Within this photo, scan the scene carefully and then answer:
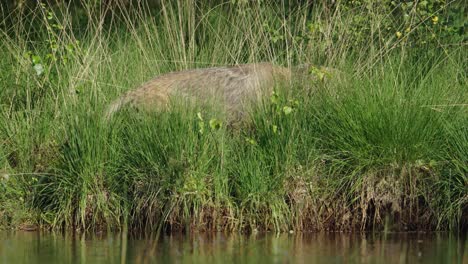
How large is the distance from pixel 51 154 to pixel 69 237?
3.51ft

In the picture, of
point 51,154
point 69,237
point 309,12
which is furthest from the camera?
point 309,12

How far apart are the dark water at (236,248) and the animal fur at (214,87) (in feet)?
4.96

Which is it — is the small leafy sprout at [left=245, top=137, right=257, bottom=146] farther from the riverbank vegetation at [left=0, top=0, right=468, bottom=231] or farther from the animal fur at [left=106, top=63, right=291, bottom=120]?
the animal fur at [left=106, top=63, right=291, bottom=120]

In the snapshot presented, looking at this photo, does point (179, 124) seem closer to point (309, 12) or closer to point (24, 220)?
point (24, 220)

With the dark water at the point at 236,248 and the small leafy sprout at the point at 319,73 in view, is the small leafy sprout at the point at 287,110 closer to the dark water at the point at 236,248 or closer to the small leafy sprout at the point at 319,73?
the small leafy sprout at the point at 319,73

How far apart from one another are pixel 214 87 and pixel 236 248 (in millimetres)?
2366

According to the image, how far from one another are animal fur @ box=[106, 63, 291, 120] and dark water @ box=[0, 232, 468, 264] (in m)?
1.51

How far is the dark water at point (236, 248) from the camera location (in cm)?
722

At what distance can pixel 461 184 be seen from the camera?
27.3 feet

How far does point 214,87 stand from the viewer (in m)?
9.63

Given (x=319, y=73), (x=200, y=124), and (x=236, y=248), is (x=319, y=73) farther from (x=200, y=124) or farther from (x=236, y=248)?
(x=236, y=248)

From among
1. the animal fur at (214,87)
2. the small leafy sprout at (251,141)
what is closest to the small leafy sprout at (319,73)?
the animal fur at (214,87)

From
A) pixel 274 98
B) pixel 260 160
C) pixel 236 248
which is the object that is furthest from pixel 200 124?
pixel 236 248

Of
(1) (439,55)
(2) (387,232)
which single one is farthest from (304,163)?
(1) (439,55)
